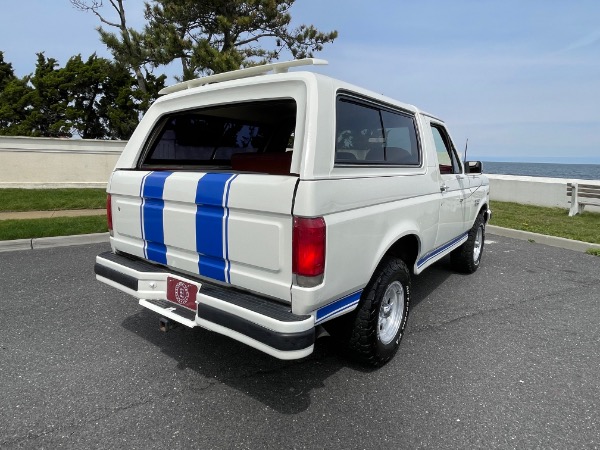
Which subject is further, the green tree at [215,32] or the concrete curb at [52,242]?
the green tree at [215,32]

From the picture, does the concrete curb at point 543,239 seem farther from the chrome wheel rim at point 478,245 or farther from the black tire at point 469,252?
the black tire at point 469,252

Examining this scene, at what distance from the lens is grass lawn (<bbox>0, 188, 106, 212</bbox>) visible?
8714mm

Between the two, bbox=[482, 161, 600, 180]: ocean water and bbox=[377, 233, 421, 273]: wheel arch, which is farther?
bbox=[482, 161, 600, 180]: ocean water

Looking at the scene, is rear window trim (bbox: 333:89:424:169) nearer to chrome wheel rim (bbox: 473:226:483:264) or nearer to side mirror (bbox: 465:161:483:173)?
side mirror (bbox: 465:161:483:173)

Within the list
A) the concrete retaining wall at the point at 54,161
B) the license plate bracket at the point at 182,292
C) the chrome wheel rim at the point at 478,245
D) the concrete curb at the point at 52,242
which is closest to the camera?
the license plate bracket at the point at 182,292

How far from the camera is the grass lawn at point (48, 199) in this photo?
28.6ft

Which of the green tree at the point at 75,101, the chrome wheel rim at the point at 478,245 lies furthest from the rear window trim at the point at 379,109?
the green tree at the point at 75,101

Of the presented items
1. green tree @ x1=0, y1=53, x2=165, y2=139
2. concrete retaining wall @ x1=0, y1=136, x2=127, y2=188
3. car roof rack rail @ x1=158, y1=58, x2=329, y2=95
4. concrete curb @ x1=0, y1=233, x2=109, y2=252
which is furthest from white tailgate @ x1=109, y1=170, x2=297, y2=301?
green tree @ x1=0, y1=53, x2=165, y2=139

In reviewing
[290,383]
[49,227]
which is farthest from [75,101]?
[290,383]

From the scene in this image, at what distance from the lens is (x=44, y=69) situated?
1759 centimetres

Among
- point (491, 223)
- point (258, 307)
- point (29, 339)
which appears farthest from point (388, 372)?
point (491, 223)

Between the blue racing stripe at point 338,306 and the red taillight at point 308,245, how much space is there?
28 cm

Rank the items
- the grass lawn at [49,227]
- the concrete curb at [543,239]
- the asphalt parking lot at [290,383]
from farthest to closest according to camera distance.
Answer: the concrete curb at [543,239], the grass lawn at [49,227], the asphalt parking lot at [290,383]

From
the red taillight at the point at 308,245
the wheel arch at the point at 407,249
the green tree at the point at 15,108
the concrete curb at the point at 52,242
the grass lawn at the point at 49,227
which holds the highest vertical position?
the green tree at the point at 15,108
